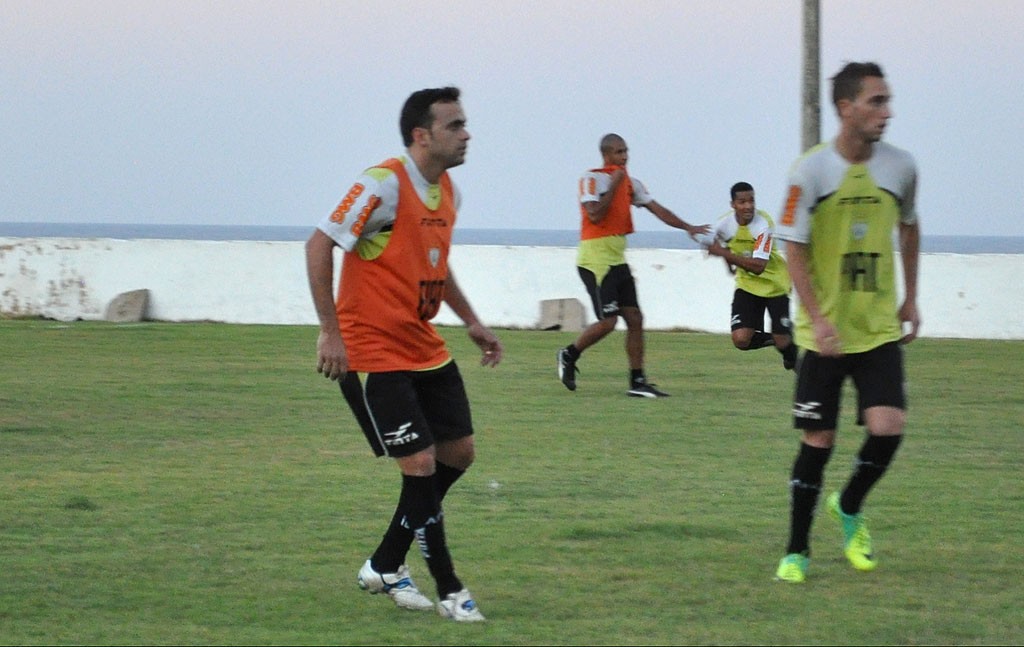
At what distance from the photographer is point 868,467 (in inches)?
239

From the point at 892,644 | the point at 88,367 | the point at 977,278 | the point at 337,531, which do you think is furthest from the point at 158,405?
the point at 977,278

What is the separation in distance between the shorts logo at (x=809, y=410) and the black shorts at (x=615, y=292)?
669 cm

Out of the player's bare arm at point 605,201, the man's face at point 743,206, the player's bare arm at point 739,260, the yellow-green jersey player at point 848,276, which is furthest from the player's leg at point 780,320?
the yellow-green jersey player at point 848,276

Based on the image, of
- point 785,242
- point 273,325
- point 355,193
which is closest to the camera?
point 355,193

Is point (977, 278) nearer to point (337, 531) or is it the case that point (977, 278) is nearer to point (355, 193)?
point (337, 531)

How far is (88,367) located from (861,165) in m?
9.88

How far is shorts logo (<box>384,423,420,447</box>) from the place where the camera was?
5410 millimetres

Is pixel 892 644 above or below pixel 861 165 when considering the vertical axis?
below

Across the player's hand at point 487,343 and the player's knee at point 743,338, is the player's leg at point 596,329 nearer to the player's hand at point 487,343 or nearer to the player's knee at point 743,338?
the player's knee at point 743,338

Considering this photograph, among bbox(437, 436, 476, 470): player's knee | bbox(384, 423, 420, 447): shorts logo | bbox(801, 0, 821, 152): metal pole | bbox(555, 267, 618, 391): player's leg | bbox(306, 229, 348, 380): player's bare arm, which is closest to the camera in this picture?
bbox(306, 229, 348, 380): player's bare arm

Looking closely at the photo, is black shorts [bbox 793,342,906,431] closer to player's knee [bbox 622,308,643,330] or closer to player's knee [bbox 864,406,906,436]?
player's knee [bbox 864,406,906,436]

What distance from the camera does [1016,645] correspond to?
16.3 feet

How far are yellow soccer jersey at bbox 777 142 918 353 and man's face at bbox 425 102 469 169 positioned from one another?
1305 millimetres

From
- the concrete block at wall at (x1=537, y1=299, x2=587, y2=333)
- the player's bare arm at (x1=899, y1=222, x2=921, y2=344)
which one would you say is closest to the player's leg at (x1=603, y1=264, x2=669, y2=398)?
the player's bare arm at (x1=899, y1=222, x2=921, y2=344)
